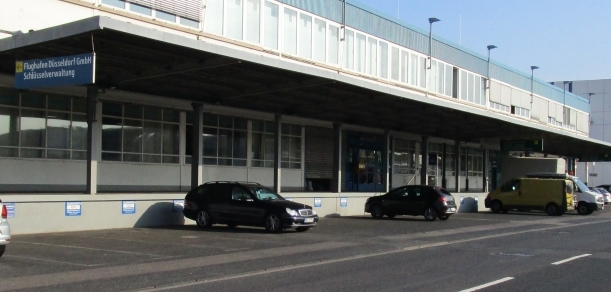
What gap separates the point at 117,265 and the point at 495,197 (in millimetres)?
28516

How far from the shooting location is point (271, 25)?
30.7 meters

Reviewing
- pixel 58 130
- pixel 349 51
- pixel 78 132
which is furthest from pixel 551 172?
pixel 58 130

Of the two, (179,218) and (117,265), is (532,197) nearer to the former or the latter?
(179,218)

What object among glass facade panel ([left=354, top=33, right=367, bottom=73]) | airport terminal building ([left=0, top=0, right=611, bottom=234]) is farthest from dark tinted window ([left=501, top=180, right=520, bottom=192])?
glass facade panel ([left=354, top=33, right=367, bottom=73])

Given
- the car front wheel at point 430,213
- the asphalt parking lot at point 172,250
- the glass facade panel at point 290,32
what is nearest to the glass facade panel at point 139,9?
the asphalt parking lot at point 172,250

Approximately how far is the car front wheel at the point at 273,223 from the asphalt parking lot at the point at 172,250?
403 millimetres

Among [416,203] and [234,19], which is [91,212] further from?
[416,203]

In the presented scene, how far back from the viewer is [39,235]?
732 inches

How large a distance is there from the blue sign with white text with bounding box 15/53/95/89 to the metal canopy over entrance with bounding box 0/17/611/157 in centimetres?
54

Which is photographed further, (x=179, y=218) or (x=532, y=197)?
(x=532, y=197)

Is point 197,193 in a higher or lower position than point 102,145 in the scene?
lower

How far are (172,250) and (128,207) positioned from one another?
6.33 metres

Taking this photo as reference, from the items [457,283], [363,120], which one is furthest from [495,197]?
[457,283]

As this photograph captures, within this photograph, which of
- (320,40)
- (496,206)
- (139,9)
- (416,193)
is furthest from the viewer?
(496,206)
